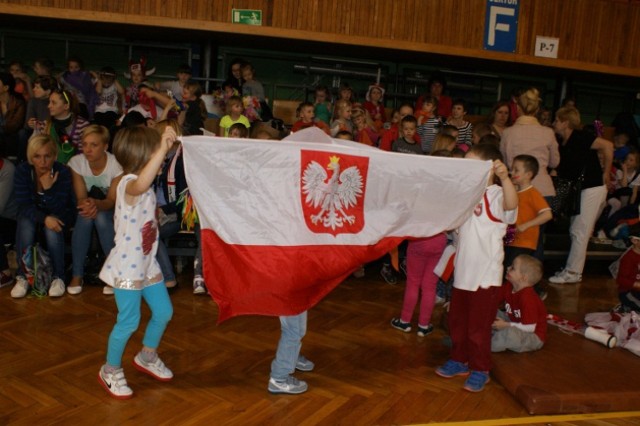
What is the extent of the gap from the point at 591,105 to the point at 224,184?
427 inches

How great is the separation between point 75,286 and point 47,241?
1.42 feet

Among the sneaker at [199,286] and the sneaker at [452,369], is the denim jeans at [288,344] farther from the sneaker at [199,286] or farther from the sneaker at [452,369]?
the sneaker at [199,286]

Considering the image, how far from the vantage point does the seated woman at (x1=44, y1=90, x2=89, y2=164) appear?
5703 millimetres

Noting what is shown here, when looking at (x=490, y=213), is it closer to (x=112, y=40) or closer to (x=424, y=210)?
(x=424, y=210)

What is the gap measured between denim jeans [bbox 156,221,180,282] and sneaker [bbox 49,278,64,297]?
77 centimetres

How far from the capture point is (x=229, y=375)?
360cm

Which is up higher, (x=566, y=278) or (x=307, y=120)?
(x=307, y=120)

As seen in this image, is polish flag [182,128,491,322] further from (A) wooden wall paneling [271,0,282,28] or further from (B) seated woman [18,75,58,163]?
(A) wooden wall paneling [271,0,282,28]

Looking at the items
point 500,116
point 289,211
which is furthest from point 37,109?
point 500,116

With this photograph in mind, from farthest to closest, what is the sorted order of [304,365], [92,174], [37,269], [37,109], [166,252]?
[37,109], [166,252], [92,174], [37,269], [304,365]

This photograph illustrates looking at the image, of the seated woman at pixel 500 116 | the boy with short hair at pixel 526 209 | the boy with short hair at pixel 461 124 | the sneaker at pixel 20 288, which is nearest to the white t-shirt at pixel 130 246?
the sneaker at pixel 20 288

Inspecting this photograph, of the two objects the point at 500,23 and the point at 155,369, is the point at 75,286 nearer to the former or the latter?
the point at 155,369

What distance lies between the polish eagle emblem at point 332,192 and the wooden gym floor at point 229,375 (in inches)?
38.3

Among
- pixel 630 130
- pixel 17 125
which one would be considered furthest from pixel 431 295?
pixel 630 130
